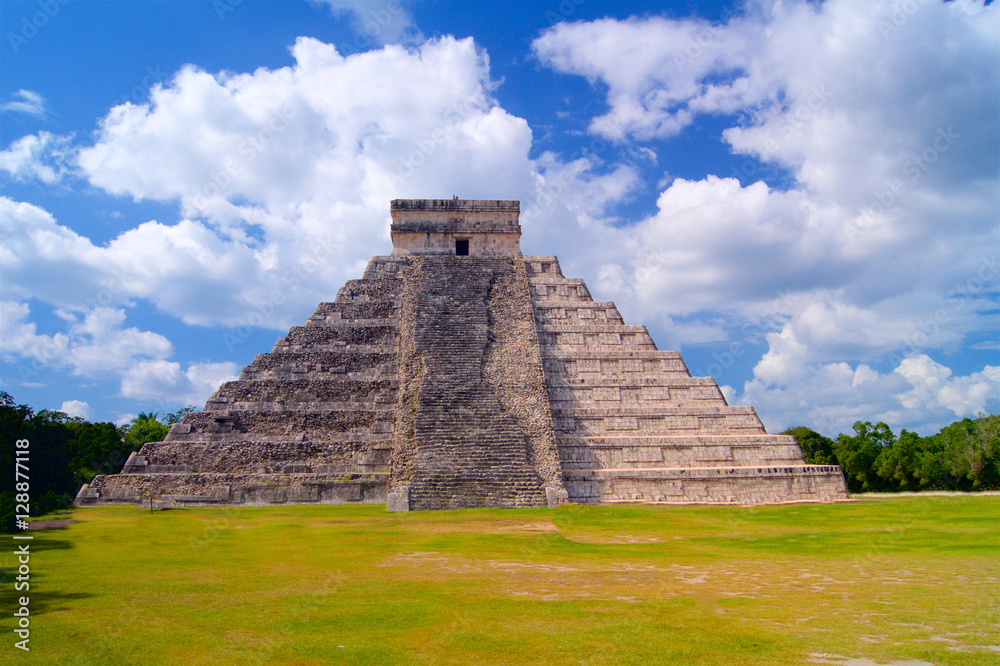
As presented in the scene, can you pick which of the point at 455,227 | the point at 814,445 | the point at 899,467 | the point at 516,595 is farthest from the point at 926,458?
the point at 516,595

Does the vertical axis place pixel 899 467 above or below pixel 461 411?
below

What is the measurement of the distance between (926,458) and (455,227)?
22932mm

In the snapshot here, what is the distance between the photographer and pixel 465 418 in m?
16.5

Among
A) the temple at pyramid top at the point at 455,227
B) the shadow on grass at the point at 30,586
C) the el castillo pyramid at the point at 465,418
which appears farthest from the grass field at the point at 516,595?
the temple at pyramid top at the point at 455,227

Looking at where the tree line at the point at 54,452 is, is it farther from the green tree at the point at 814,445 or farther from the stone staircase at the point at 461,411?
the green tree at the point at 814,445

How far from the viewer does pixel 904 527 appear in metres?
10.6

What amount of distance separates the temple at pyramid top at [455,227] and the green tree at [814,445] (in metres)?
22.6

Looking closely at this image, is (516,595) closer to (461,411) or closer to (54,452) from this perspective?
(461,411)

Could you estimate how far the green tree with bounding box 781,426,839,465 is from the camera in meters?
37.0

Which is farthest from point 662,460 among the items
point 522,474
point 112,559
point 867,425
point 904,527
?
point 867,425

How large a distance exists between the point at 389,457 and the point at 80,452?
18.9m

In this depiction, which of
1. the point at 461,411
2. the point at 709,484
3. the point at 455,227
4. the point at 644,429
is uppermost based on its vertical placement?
the point at 455,227

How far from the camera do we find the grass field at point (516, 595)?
4.30 metres

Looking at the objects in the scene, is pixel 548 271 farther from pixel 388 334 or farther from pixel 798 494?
pixel 798 494
